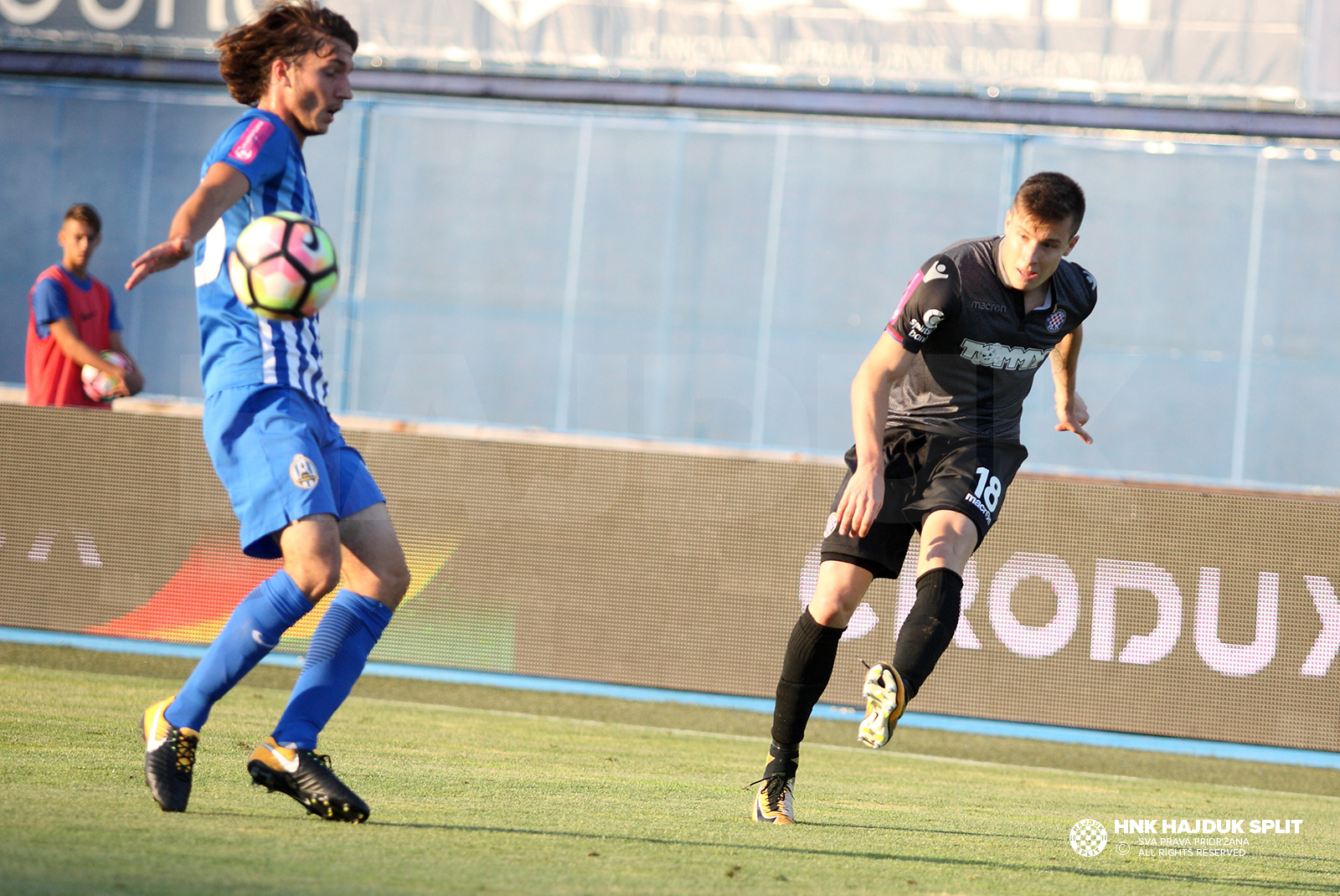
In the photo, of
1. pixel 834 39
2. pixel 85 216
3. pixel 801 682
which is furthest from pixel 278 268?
pixel 834 39

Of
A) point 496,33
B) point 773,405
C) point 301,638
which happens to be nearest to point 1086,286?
point 301,638

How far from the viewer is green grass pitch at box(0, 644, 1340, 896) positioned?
2.65 metres

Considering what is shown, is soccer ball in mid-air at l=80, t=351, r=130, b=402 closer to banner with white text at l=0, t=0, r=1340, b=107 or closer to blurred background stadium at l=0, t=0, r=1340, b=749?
blurred background stadium at l=0, t=0, r=1340, b=749

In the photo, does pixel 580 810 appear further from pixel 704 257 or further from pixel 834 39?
pixel 834 39

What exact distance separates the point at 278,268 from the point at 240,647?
2.88 ft

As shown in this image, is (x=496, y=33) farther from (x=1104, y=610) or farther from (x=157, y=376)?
(x=1104, y=610)

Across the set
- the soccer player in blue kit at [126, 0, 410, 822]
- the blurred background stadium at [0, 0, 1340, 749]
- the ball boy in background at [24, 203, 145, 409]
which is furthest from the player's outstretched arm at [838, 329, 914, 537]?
the blurred background stadium at [0, 0, 1340, 749]

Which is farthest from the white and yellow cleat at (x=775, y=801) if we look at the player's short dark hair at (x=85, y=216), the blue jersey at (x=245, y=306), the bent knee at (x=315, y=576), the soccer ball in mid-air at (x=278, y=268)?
the player's short dark hair at (x=85, y=216)

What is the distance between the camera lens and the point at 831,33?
11711mm

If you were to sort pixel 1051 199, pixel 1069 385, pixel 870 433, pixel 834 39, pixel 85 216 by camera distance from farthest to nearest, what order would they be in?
pixel 834 39 → pixel 85 216 → pixel 1069 385 → pixel 870 433 → pixel 1051 199

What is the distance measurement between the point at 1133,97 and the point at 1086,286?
7.94 metres

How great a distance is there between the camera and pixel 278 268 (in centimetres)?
308

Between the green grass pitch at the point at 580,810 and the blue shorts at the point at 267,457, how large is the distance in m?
0.70

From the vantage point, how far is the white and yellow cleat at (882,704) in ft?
10.2
